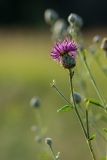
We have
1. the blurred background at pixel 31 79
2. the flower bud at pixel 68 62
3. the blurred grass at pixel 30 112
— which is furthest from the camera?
the blurred background at pixel 31 79

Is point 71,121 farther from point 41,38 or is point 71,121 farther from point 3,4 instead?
point 3,4

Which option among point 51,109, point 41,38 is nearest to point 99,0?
point 41,38

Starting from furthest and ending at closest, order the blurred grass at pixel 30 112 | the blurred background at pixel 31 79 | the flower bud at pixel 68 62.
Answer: the blurred background at pixel 31 79 → the blurred grass at pixel 30 112 → the flower bud at pixel 68 62

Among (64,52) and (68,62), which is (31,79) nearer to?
(64,52)

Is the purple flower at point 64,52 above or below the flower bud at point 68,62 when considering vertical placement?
→ above

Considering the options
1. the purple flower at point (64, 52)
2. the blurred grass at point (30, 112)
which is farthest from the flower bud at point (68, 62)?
the blurred grass at point (30, 112)

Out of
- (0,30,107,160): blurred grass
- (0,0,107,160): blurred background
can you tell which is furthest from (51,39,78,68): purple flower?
(0,30,107,160): blurred grass

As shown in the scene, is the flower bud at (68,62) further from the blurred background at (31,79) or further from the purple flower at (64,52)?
the blurred background at (31,79)

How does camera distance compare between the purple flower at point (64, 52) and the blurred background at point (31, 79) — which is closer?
the purple flower at point (64, 52)
